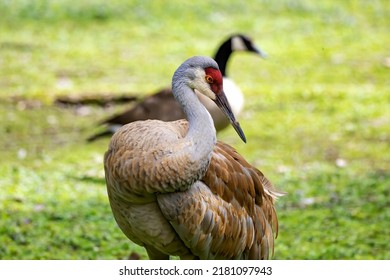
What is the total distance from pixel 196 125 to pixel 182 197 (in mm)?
403

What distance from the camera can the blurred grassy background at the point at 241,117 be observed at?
727 centimetres

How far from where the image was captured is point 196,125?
17.2 feet

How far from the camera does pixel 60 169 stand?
8680 mm

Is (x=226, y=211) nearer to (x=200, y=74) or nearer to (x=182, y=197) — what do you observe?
(x=182, y=197)

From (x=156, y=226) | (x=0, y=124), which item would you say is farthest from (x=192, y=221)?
(x=0, y=124)

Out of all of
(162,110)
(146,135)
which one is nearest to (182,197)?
→ (146,135)

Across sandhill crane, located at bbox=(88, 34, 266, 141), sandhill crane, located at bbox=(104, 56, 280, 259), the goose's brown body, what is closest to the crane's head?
sandhill crane, located at bbox=(104, 56, 280, 259)

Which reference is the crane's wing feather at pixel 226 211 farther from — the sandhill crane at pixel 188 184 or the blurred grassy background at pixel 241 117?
the blurred grassy background at pixel 241 117

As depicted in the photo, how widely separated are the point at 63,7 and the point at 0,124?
5177 mm

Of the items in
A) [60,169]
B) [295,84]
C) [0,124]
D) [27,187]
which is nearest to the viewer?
[27,187]

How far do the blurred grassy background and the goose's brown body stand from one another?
46.7 inches

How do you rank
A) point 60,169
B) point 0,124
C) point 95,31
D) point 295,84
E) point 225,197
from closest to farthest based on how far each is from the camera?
point 225,197 < point 60,169 < point 0,124 < point 295,84 < point 95,31

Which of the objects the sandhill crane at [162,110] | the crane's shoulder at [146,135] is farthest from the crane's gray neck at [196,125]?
the sandhill crane at [162,110]
